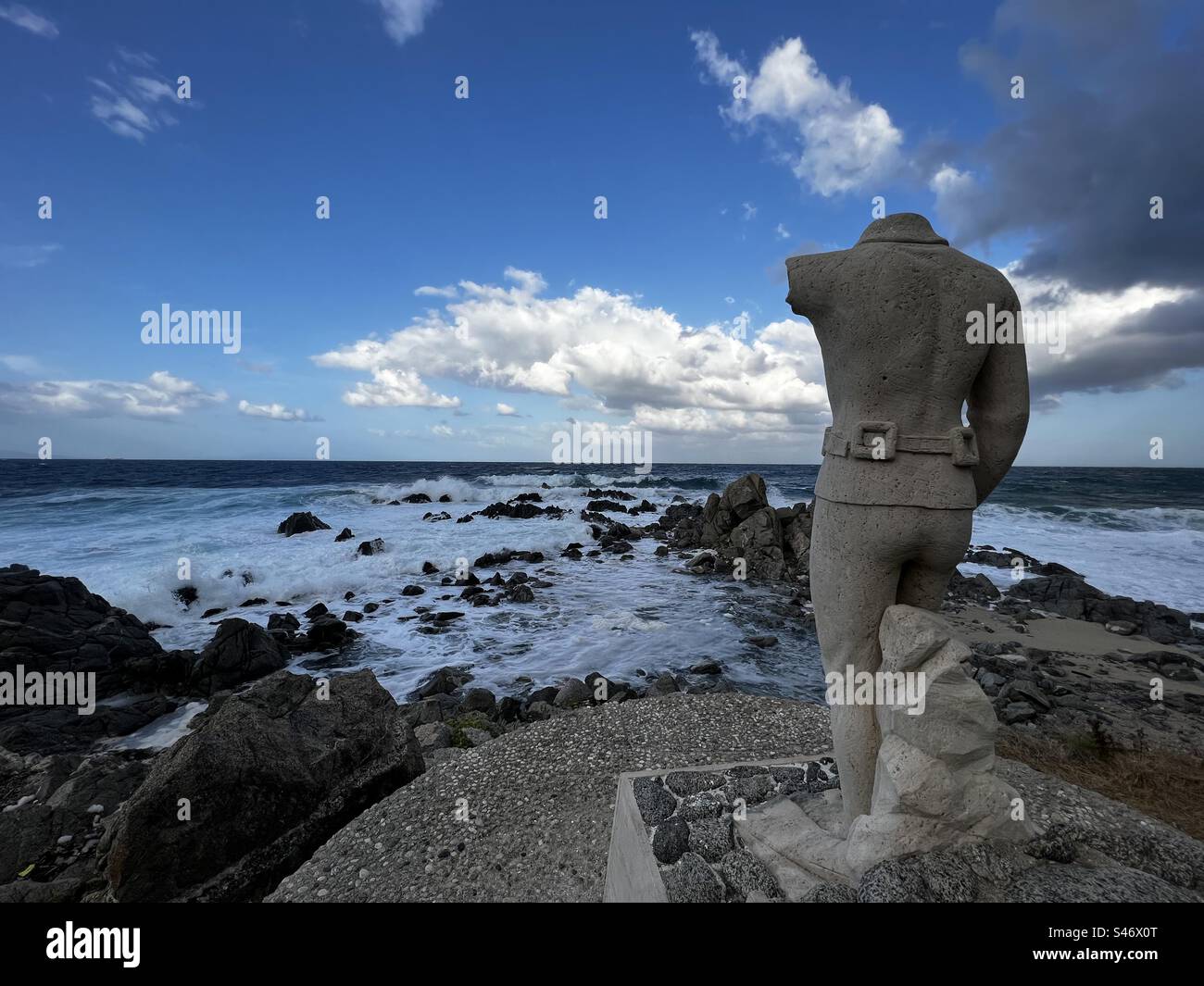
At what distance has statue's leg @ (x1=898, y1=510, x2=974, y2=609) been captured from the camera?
2.57 metres

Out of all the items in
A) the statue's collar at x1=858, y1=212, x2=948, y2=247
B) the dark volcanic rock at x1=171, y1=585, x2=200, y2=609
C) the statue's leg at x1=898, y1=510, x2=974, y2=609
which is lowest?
the dark volcanic rock at x1=171, y1=585, x2=200, y2=609

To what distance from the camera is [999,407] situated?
9.07ft

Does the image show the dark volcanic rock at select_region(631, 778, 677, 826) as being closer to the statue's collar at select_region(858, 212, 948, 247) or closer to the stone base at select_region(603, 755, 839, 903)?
the stone base at select_region(603, 755, 839, 903)

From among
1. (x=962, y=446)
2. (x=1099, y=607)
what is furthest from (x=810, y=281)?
(x=1099, y=607)

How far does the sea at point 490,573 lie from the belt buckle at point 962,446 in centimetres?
722

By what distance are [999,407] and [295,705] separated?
5.96 meters

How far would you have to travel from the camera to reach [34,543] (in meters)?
20.1

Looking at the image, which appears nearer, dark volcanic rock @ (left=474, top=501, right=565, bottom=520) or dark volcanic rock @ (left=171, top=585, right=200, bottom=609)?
dark volcanic rock @ (left=171, top=585, right=200, bottom=609)

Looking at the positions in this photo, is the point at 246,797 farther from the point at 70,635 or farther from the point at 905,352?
the point at 70,635

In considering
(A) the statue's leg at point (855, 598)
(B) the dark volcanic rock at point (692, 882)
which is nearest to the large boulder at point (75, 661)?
(B) the dark volcanic rock at point (692, 882)

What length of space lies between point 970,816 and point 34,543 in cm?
2817

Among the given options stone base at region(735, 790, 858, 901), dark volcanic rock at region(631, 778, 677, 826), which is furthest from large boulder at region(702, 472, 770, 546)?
stone base at region(735, 790, 858, 901)
